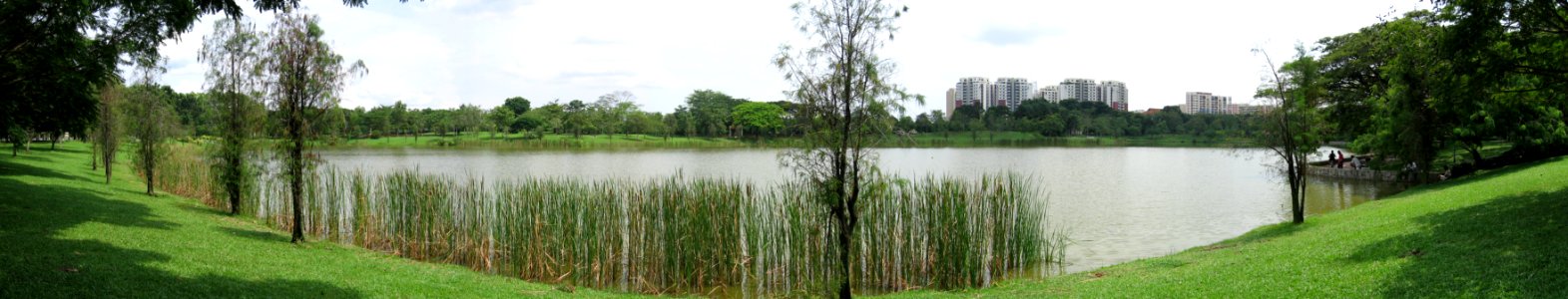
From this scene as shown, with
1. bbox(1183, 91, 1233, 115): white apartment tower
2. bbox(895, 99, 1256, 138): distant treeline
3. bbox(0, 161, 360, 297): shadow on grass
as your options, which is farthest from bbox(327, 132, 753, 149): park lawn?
bbox(1183, 91, 1233, 115): white apartment tower

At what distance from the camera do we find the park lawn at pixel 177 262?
7.14 m

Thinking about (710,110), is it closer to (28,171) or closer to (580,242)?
(28,171)

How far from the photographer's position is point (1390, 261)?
26.6 ft

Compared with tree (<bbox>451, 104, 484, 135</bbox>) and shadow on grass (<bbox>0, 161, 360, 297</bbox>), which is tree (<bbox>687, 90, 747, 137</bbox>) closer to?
tree (<bbox>451, 104, 484, 135</bbox>)

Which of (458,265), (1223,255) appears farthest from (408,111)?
(1223,255)

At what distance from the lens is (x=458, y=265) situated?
1201 cm

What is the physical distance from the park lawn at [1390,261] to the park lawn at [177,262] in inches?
256

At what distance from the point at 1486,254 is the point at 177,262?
14117 mm

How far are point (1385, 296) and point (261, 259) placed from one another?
12573mm

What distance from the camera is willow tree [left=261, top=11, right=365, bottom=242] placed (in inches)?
448

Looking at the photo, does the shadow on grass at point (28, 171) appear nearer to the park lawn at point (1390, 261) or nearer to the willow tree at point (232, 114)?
the willow tree at point (232, 114)

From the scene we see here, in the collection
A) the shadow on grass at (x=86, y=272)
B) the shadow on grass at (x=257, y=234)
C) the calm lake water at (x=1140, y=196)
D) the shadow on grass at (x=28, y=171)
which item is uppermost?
the shadow on grass at (x=28, y=171)

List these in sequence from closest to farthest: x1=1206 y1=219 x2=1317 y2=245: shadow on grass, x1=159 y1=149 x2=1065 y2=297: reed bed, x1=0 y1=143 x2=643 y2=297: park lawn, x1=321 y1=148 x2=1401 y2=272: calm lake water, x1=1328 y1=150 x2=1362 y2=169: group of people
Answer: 1. x1=0 y1=143 x2=643 y2=297: park lawn
2. x1=159 y1=149 x2=1065 y2=297: reed bed
3. x1=1206 y1=219 x2=1317 y2=245: shadow on grass
4. x1=321 y1=148 x2=1401 y2=272: calm lake water
5. x1=1328 y1=150 x2=1362 y2=169: group of people

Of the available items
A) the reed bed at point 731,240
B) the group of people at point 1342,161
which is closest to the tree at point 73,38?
the reed bed at point 731,240
